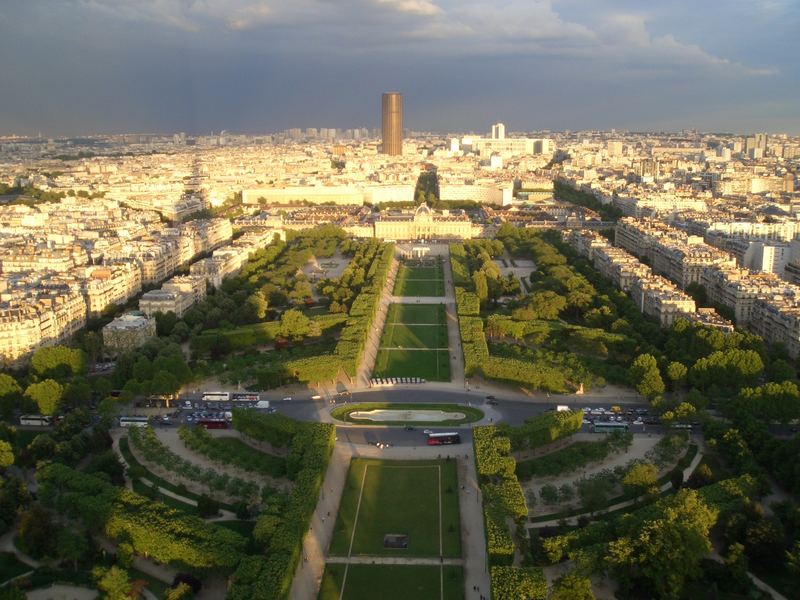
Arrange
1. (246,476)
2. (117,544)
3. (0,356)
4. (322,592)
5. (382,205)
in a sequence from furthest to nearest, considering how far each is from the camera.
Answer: (382,205), (0,356), (246,476), (117,544), (322,592)

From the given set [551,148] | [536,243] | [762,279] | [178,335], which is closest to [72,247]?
[178,335]

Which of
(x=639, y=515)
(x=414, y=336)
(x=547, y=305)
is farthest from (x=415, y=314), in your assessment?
(x=639, y=515)

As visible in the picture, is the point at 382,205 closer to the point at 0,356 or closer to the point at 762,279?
the point at 762,279

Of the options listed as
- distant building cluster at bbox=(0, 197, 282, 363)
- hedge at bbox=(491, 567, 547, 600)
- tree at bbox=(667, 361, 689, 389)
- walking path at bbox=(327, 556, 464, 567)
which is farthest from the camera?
distant building cluster at bbox=(0, 197, 282, 363)

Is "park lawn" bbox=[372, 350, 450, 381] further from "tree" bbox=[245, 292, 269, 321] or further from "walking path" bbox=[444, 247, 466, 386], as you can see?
"tree" bbox=[245, 292, 269, 321]

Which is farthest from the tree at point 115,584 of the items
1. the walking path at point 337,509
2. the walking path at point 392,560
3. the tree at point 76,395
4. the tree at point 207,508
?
the tree at point 76,395

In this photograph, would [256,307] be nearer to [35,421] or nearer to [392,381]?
[392,381]

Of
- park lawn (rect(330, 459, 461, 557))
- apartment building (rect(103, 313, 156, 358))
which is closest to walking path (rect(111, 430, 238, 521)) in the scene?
park lawn (rect(330, 459, 461, 557))
